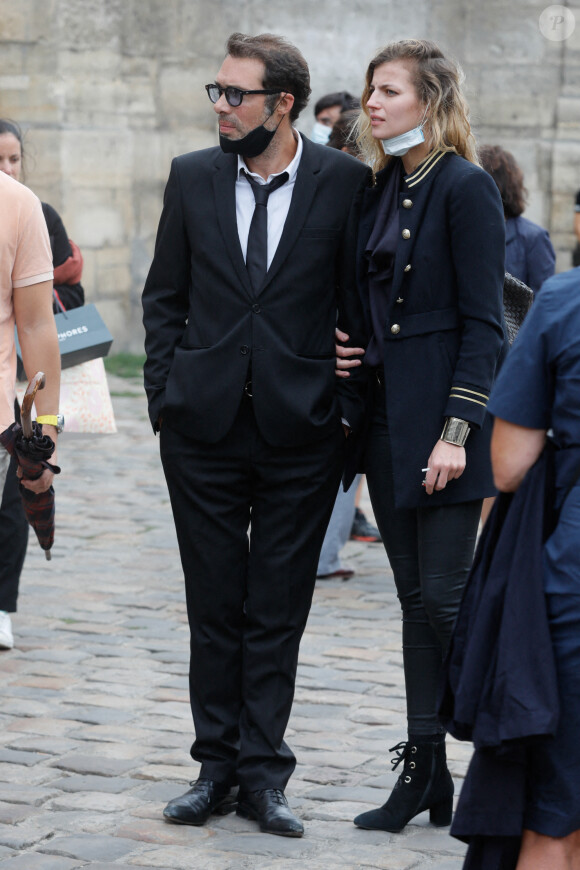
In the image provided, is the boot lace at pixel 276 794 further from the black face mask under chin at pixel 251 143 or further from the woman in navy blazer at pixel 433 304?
the black face mask under chin at pixel 251 143

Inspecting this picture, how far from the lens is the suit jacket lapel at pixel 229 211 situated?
396cm

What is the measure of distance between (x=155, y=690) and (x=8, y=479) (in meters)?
1.09

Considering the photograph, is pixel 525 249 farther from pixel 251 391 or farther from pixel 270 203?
pixel 251 391

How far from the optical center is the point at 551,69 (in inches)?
561

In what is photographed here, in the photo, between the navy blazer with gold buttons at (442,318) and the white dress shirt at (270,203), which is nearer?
the navy blazer with gold buttons at (442,318)

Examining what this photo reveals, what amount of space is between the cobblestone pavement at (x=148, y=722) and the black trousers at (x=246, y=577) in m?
0.23

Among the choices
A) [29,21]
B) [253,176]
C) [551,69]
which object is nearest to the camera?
[253,176]

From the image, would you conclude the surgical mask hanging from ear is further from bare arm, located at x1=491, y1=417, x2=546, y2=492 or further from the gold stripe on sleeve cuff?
bare arm, located at x1=491, y1=417, x2=546, y2=492

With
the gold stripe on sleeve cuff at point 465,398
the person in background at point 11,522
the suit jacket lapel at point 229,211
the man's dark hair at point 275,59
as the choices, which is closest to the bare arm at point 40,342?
the suit jacket lapel at point 229,211

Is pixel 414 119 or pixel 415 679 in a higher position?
pixel 414 119

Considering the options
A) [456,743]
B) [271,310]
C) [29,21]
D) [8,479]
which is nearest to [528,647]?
[271,310]

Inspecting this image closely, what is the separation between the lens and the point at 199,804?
13.2ft

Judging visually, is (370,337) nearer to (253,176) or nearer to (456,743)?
(253,176)

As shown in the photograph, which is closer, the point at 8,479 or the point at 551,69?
the point at 8,479
